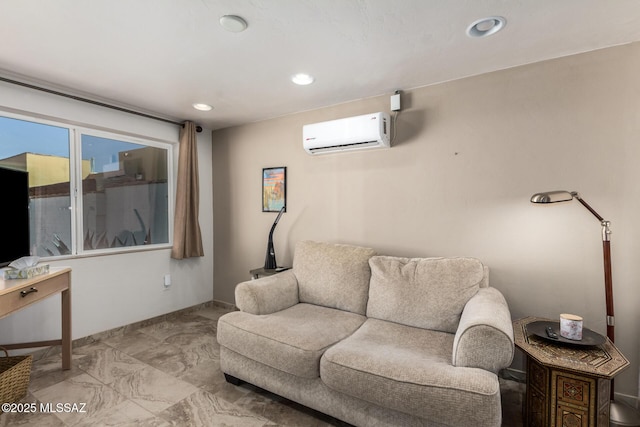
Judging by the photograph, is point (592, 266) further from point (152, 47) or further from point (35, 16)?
point (35, 16)

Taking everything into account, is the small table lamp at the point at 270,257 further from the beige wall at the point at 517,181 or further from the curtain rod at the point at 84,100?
the curtain rod at the point at 84,100

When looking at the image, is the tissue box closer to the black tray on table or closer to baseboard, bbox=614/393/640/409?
the black tray on table

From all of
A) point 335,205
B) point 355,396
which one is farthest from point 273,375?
point 335,205

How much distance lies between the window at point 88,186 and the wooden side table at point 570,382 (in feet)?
10.9

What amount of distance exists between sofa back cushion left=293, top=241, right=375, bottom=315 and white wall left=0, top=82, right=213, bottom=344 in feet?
5.47

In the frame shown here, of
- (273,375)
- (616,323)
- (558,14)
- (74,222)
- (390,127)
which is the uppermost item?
(558,14)

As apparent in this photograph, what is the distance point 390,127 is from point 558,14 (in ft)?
4.09

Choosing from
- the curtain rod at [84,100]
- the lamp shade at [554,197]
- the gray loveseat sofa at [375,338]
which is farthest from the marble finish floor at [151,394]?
the curtain rod at [84,100]

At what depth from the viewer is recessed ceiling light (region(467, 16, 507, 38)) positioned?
1604 mm

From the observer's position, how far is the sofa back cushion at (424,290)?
198 cm

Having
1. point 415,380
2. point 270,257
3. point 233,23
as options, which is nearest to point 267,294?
point 270,257

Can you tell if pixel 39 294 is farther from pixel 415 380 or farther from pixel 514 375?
pixel 514 375

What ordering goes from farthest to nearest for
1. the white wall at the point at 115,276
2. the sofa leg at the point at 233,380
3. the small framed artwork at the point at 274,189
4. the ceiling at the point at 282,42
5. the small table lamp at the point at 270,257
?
the small framed artwork at the point at 274,189 < the small table lamp at the point at 270,257 < the white wall at the point at 115,276 < the sofa leg at the point at 233,380 < the ceiling at the point at 282,42

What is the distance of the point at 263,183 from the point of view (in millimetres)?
3445
